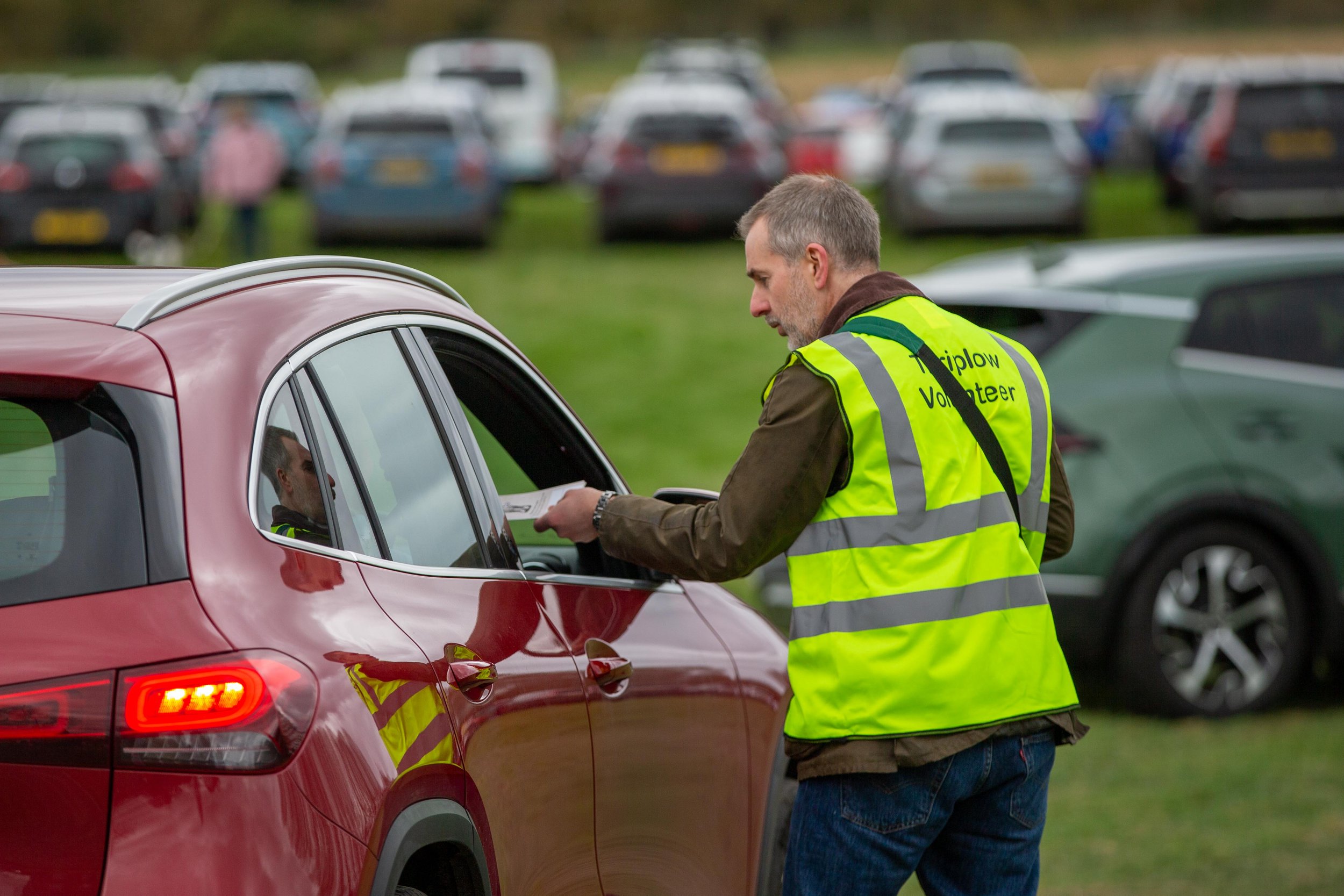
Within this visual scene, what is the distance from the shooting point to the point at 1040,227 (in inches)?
720

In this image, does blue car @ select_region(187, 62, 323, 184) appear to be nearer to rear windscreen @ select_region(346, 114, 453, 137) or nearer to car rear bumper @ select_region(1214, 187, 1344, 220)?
rear windscreen @ select_region(346, 114, 453, 137)

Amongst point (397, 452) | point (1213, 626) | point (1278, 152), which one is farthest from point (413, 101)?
point (397, 452)

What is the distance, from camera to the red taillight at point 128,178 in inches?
699

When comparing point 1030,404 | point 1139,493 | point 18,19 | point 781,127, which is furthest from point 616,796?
point 18,19

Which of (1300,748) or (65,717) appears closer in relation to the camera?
(65,717)

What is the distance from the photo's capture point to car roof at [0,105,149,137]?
18.2 meters

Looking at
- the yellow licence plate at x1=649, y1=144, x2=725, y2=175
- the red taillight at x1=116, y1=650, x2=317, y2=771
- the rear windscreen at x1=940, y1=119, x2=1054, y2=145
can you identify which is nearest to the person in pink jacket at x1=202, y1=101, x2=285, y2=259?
the yellow licence plate at x1=649, y1=144, x2=725, y2=175

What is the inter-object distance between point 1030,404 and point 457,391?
44.0 inches

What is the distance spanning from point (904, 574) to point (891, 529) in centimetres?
8

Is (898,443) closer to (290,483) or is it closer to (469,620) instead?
(469,620)

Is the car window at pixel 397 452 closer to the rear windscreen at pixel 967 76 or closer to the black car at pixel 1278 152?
the black car at pixel 1278 152

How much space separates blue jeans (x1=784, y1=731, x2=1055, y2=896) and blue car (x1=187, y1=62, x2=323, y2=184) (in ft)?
79.9

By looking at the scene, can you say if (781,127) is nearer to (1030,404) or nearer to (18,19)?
(1030,404)

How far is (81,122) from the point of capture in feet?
61.0
